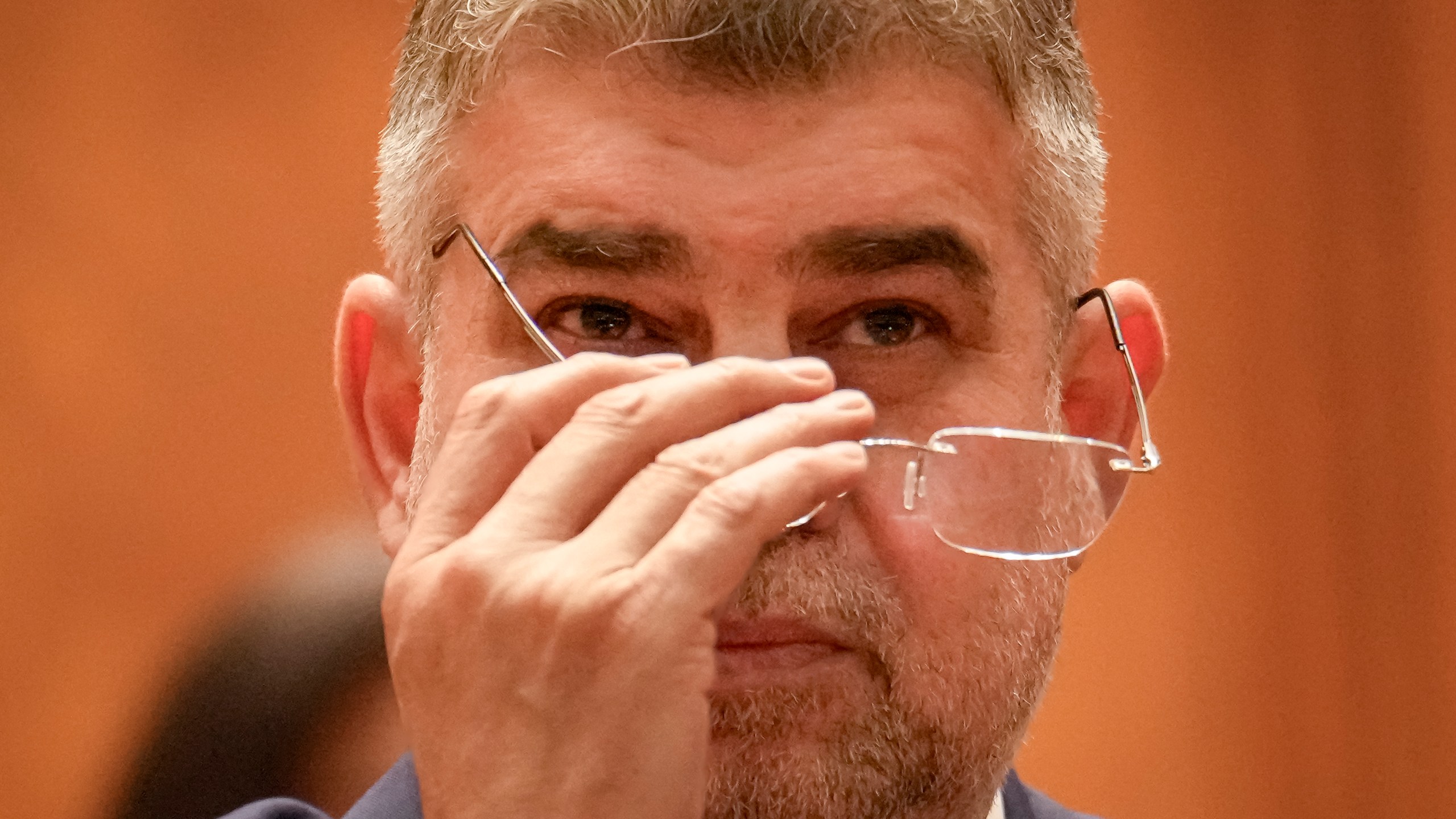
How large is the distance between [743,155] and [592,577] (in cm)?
44

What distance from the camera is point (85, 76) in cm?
166

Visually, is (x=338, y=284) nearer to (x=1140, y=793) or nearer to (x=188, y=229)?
(x=188, y=229)

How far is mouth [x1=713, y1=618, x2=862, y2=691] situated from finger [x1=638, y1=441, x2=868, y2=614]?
175 mm

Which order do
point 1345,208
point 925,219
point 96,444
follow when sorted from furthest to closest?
1. point 1345,208
2. point 96,444
3. point 925,219

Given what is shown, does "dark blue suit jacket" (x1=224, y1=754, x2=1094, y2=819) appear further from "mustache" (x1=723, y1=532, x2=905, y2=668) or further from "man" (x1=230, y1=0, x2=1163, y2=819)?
"mustache" (x1=723, y1=532, x2=905, y2=668)

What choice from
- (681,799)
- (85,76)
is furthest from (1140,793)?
(85,76)

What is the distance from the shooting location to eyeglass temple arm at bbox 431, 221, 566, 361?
3.73 feet

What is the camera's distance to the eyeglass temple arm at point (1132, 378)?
1157mm

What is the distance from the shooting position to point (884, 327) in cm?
118

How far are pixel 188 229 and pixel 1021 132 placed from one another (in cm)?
112

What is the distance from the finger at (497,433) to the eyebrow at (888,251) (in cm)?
21

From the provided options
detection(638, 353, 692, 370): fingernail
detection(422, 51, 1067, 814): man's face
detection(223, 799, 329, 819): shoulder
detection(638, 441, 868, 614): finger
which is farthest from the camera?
detection(223, 799, 329, 819): shoulder

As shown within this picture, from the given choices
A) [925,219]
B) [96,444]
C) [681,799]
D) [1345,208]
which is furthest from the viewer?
[1345,208]

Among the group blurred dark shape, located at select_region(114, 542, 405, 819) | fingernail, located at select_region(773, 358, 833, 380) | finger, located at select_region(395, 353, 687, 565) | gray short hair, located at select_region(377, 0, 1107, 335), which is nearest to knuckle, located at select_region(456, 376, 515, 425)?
finger, located at select_region(395, 353, 687, 565)
